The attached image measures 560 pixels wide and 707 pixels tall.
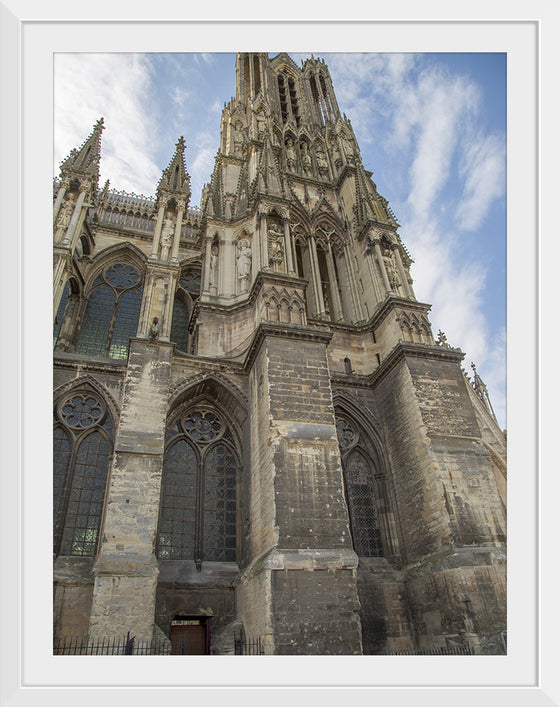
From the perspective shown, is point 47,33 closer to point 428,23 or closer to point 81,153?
point 428,23

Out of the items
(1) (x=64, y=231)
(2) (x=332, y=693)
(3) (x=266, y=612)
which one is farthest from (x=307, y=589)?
(1) (x=64, y=231)

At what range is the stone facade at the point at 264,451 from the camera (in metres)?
8.59

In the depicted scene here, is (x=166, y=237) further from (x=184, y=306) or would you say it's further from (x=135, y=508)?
(x=135, y=508)

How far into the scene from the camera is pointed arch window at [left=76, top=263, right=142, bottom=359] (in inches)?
615

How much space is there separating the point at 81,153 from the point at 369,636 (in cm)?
1794

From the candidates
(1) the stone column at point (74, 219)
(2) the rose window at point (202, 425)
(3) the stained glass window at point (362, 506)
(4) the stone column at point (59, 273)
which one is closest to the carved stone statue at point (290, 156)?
(1) the stone column at point (74, 219)

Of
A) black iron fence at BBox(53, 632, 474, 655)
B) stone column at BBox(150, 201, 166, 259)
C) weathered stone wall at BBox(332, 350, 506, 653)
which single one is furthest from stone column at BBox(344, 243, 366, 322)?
black iron fence at BBox(53, 632, 474, 655)

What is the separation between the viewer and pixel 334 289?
17.5 meters

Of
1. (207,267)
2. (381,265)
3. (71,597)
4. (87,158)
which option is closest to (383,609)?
(71,597)

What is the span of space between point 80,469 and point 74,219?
8.36 metres

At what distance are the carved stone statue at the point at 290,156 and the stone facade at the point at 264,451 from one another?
423 cm

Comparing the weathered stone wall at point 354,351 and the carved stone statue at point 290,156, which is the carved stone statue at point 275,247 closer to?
the weathered stone wall at point 354,351

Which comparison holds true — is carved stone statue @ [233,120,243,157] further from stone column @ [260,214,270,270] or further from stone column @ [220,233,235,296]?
stone column @ [260,214,270,270]

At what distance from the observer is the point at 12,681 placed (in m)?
3.79
